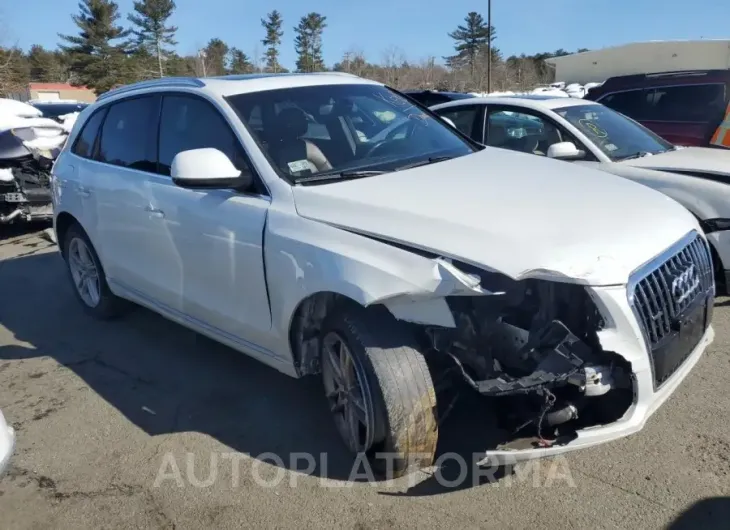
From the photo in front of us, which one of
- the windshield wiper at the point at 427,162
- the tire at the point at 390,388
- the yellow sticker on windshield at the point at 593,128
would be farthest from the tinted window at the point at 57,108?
the tire at the point at 390,388

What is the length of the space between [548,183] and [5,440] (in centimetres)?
276

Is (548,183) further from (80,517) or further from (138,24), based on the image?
(138,24)

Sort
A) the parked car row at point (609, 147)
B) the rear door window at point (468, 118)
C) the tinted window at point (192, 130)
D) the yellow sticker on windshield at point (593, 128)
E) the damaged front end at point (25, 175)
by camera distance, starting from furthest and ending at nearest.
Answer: the damaged front end at point (25, 175)
the rear door window at point (468, 118)
the yellow sticker on windshield at point (593, 128)
the parked car row at point (609, 147)
the tinted window at point (192, 130)

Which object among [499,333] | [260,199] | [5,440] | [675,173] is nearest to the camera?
[5,440]

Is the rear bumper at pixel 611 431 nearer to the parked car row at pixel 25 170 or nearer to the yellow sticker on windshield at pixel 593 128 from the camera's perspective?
the yellow sticker on windshield at pixel 593 128

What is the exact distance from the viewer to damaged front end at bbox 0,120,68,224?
28.3 feet

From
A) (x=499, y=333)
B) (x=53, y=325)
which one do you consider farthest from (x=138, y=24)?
(x=499, y=333)

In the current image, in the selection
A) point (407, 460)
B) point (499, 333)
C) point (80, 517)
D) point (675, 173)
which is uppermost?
point (675, 173)

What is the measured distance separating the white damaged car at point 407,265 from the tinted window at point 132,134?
0.12 ft

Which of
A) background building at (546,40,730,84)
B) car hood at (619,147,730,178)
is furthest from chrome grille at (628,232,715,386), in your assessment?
background building at (546,40,730,84)

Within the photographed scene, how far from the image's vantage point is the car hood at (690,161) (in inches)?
199

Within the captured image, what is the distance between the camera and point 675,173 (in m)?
5.13

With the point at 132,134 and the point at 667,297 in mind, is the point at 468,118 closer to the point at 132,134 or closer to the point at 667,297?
the point at 132,134

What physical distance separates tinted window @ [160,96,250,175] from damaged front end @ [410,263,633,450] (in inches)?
59.3
